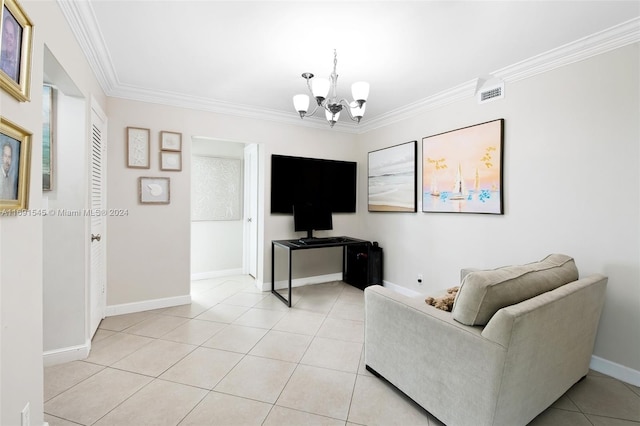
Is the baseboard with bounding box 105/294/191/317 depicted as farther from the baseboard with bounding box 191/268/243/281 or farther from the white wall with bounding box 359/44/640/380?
the white wall with bounding box 359/44/640/380

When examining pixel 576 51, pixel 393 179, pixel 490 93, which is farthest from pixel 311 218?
pixel 576 51

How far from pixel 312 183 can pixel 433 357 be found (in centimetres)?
307

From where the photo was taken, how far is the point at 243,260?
16.9 feet

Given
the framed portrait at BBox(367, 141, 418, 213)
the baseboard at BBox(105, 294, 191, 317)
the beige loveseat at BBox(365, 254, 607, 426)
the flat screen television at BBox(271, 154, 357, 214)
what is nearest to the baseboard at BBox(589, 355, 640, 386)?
the beige loveseat at BBox(365, 254, 607, 426)

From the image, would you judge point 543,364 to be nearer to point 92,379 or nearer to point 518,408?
point 518,408

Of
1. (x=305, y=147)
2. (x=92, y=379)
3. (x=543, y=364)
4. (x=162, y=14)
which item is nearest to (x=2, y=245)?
(x=92, y=379)

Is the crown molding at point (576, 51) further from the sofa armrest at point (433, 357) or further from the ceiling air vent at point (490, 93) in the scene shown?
the sofa armrest at point (433, 357)

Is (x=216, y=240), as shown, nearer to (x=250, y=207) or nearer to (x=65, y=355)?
(x=250, y=207)

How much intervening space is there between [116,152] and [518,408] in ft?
13.0

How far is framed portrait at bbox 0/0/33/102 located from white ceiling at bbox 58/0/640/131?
0.78 meters

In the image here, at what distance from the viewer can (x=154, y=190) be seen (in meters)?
3.37

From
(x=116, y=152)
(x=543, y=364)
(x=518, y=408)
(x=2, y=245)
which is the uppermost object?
(x=116, y=152)

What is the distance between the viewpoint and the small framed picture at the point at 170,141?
340cm

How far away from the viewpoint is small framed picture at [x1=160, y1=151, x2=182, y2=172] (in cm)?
341
